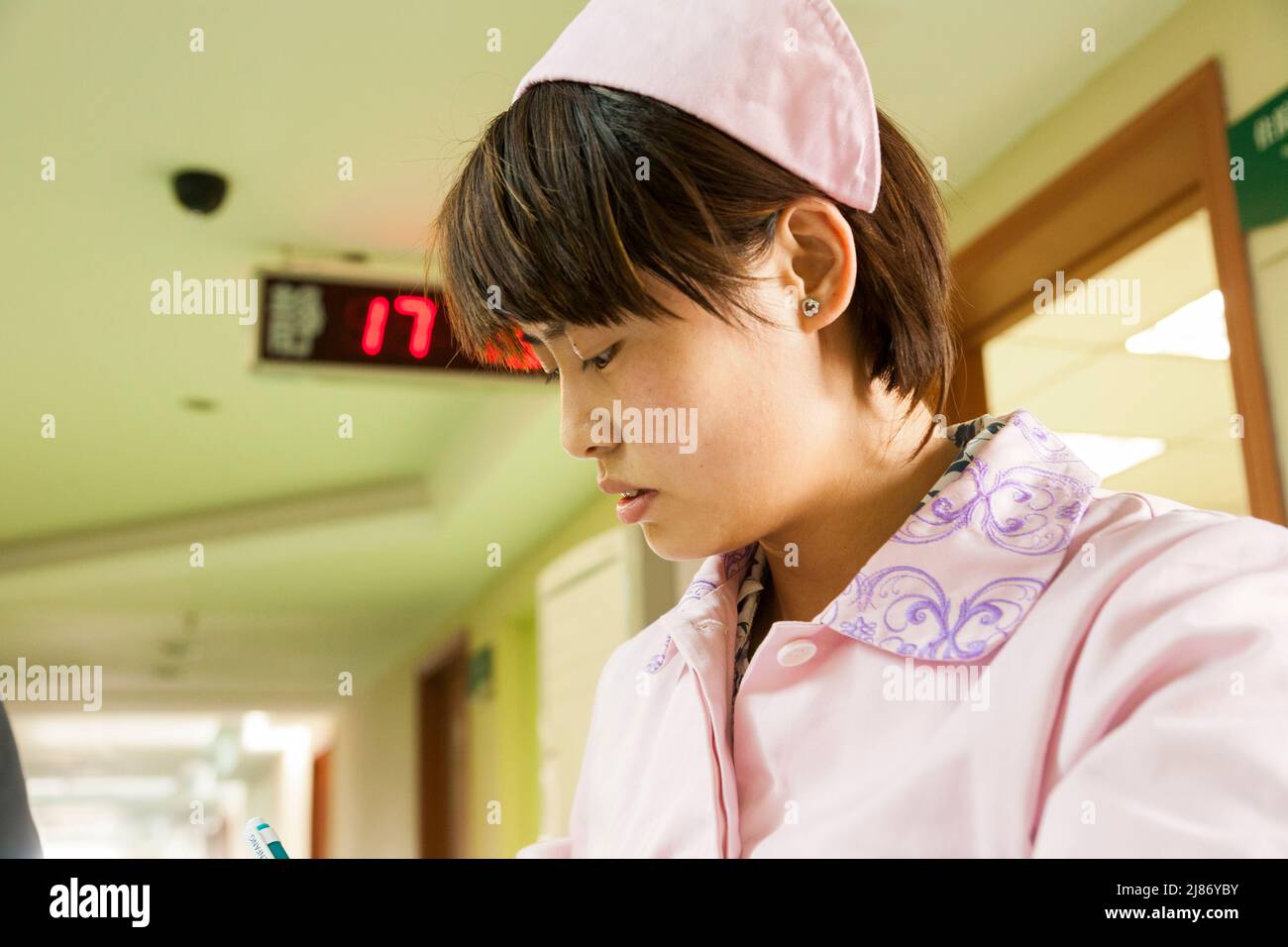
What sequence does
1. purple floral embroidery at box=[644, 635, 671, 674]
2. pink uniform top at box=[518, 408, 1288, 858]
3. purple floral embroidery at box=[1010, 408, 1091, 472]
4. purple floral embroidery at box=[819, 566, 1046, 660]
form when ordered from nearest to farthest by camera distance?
pink uniform top at box=[518, 408, 1288, 858]
purple floral embroidery at box=[819, 566, 1046, 660]
purple floral embroidery at box=[1010, 408, 1091, 472]
purple floral embroidery at box=[644, 635, 671, 674]

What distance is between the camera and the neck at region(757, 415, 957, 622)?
2.88 feet

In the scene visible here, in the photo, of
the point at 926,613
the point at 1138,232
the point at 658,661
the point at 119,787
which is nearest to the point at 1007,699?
the point at 926,613

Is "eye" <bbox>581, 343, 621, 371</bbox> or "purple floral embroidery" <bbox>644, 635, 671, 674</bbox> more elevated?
"eye" <bbox>581, 343, 621, 371</bbox>

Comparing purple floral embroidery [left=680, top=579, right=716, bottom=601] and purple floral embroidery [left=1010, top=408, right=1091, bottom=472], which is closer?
purple floral embroidery [left=1010, top=408, right=1091, bottom=472]

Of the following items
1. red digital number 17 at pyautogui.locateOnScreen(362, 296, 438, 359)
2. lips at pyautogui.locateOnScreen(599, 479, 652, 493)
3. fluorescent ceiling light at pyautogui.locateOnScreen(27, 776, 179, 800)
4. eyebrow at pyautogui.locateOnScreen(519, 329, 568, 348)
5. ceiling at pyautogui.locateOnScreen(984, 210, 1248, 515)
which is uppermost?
red digital number 17 at pyautogui.locateOnScreen(362, 296, 438, 359)

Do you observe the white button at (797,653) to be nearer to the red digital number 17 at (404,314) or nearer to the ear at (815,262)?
the ear at (815,262)

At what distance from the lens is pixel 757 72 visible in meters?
0.81

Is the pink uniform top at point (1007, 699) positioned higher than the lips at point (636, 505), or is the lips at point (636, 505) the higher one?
the lips at point (636, 505)

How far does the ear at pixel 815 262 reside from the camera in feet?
2.75

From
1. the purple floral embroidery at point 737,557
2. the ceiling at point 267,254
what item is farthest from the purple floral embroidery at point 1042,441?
the ceiling at point 267,254

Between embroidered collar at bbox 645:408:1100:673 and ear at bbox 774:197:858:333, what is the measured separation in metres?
0.14

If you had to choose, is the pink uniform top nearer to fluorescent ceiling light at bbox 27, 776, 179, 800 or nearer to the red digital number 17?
the red digital number 17

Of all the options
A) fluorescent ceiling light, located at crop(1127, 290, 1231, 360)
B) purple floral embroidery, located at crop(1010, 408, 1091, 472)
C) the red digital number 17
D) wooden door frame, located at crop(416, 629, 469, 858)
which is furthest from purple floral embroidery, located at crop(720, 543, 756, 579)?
wooden door frame, located at crop(416, 629, 469, 858)
